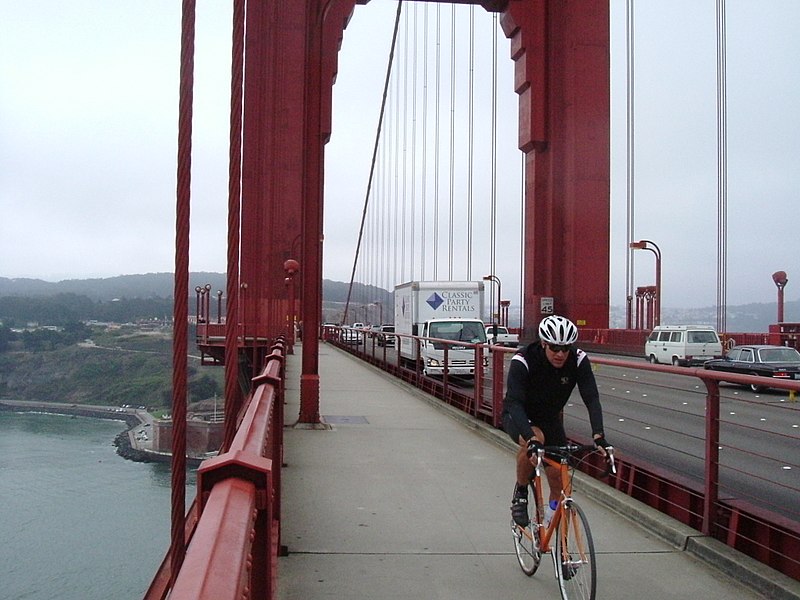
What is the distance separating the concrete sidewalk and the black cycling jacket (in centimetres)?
92

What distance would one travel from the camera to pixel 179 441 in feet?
8.50

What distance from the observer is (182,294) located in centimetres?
270

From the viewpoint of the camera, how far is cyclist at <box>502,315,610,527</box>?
12.3ft

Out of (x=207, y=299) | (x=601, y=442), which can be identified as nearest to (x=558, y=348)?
(x=601, y=442)

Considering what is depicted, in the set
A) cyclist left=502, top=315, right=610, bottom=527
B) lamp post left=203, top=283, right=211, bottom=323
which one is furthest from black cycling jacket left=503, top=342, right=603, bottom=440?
lamp post left=203, top=283, right=211, bottom=323

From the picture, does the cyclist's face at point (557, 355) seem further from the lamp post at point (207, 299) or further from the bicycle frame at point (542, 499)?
the lamp post at point (207, 299)

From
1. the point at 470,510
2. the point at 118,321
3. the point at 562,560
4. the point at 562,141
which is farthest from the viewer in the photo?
the point at 562,141

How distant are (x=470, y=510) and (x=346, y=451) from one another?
8.84 ft

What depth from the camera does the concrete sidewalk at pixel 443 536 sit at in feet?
13.5

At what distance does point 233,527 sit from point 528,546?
119 inches

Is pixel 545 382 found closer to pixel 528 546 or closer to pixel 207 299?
pixel 528 546

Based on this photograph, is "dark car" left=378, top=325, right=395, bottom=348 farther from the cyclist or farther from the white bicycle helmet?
the white bicycle helmet

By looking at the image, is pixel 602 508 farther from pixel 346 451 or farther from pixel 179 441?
pixel 179 441

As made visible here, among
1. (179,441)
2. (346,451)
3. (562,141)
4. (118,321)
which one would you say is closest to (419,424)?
(346,451)
